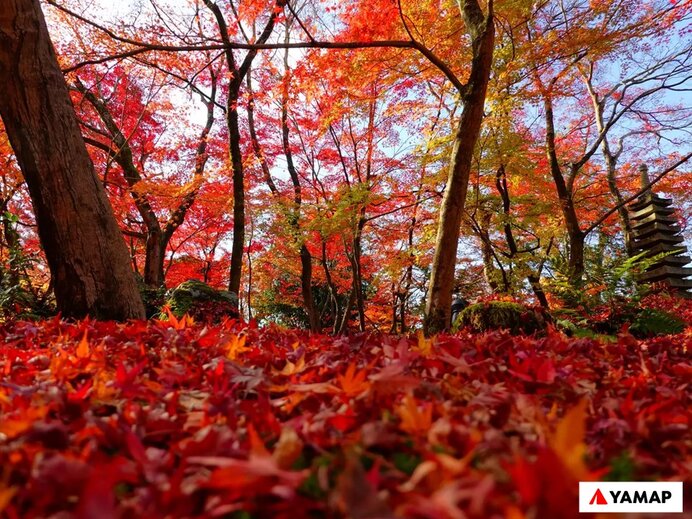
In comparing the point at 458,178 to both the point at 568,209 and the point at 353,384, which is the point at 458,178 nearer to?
the point at 353,384

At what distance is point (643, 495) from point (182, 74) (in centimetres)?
1229

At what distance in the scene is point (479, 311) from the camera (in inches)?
237

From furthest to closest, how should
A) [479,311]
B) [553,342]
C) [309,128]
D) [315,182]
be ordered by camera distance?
1. [315,182]
2. [309,128]
3. [479,311]
4. [553,342]

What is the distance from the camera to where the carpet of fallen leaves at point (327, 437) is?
0.55m

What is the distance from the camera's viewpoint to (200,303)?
24.5 ft

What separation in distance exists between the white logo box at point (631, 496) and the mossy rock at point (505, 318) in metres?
5.26

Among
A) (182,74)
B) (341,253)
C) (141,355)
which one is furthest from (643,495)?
(341,253)

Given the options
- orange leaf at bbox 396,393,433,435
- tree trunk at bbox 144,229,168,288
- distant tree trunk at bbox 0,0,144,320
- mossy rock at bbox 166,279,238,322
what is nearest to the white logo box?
orange leaf at bbox 396,393,433,435

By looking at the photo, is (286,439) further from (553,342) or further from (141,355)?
(553,342)

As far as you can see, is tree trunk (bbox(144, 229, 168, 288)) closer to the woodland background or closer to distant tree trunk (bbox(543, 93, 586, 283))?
the woodland background

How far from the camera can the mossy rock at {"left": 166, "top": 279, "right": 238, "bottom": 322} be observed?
7.28 m

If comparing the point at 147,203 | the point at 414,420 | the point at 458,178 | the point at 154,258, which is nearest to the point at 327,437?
the point at 414,420

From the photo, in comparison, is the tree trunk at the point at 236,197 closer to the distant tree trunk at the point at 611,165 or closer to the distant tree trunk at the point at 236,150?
the distant tree trunk at the point at 236,150

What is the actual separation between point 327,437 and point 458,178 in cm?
407
